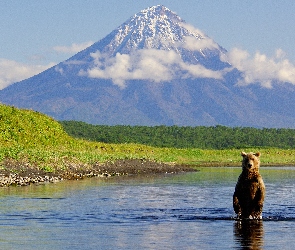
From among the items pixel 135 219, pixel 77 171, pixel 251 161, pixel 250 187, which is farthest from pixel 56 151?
pixel 251 161

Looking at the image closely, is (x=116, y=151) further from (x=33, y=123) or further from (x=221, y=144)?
(x=221, y=144)

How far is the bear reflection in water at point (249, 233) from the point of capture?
23.9 m

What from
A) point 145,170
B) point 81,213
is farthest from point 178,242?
point 145,170

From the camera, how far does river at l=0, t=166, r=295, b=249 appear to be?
2445 cm

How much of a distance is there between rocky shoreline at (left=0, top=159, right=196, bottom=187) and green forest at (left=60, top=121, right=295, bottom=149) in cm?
6825

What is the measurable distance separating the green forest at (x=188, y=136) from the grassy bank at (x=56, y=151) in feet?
112

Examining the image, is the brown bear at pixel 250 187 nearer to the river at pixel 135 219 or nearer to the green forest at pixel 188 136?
the river at pixel 135 219

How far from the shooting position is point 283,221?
30484 mm

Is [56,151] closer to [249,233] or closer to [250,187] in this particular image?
[250,187]

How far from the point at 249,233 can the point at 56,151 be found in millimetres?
42511

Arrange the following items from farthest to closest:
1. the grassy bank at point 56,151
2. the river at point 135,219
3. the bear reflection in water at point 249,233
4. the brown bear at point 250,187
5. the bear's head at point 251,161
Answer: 1. the grassy bank at point 56,151
2. the brown bear at point 250,187
3. the bear's head at point 251,161
4. the river at point 135,219
5. the bear reflection in water at point 249,233

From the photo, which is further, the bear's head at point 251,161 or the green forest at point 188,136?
the green forest at point 188,136

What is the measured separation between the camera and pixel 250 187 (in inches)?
1139

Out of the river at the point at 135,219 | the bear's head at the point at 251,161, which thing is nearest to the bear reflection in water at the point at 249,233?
the river at the point at 135,219
